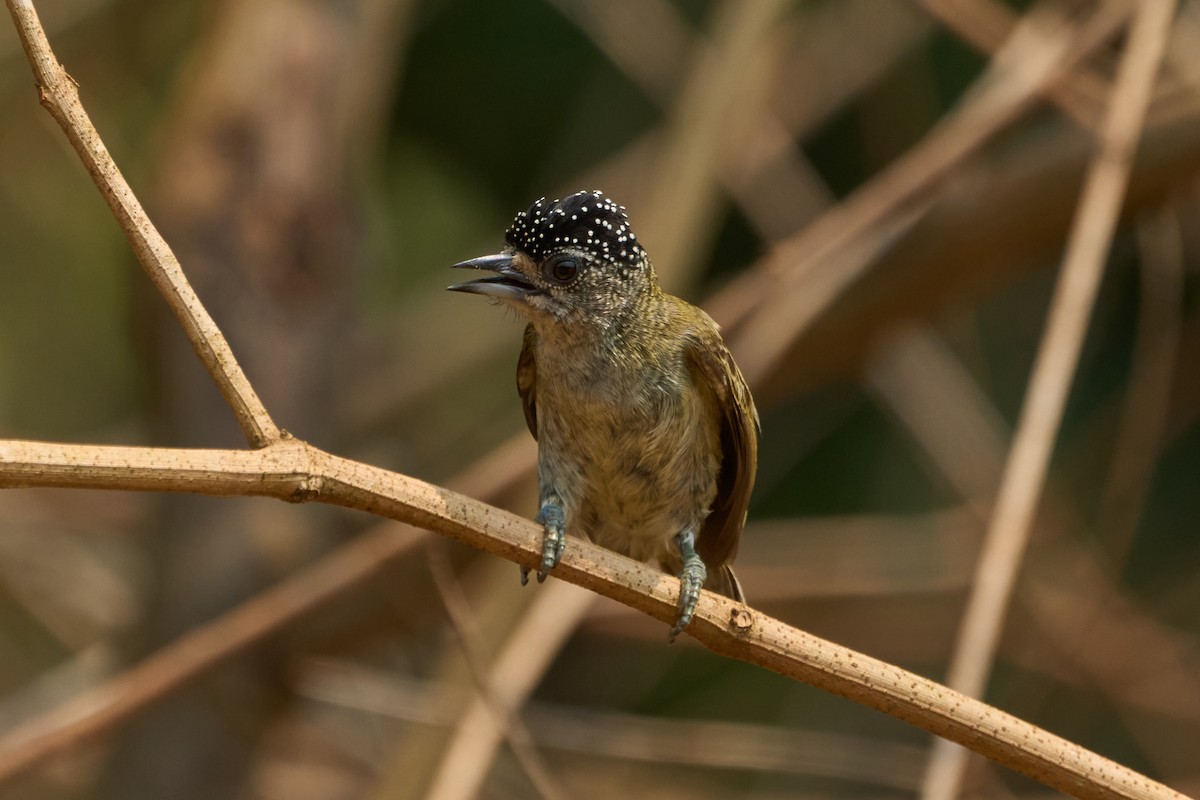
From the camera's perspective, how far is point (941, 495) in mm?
7188

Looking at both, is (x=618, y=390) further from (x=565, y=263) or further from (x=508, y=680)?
(x=508, y=680)

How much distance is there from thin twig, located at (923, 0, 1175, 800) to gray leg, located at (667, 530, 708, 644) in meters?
0.62

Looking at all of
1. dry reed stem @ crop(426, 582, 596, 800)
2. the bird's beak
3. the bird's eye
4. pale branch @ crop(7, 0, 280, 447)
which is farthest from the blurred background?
pale branch @ crop(7, 0, 280, 447)

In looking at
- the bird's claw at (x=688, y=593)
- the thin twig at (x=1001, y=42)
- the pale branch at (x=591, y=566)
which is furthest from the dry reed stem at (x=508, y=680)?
the thin twig at (x=1001, y=42)

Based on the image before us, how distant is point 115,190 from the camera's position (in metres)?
1.70

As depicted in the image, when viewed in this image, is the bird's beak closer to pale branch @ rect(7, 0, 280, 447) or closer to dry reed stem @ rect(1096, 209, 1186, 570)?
pale branch @ rect(7, 0, 280, 447)

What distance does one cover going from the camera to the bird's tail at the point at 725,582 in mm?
3277

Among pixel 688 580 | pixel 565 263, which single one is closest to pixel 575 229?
pixel 565 263

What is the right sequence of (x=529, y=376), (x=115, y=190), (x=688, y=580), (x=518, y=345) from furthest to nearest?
(x=518, y=345) < (x=529, y=376) < (x=688, y=580) < (x=115, y=190)

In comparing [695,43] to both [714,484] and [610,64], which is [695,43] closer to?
[610,64]

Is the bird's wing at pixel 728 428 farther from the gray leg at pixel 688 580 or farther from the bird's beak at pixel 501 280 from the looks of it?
the bird's beak at pixel 501 280

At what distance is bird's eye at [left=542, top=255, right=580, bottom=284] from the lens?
2930mm

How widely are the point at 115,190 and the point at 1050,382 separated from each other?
2.30m

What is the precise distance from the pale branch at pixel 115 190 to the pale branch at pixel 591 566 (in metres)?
0.16
